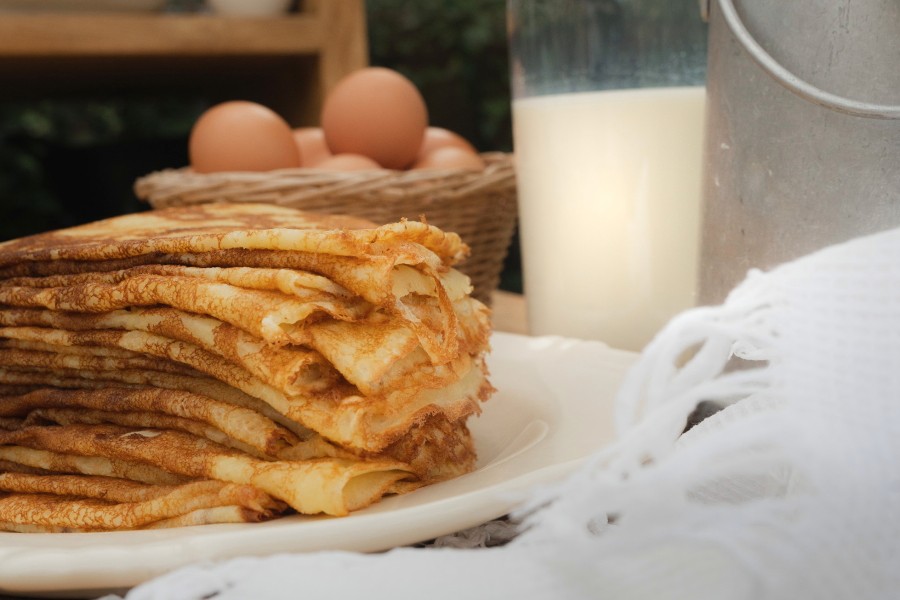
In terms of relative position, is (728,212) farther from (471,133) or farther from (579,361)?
(471,133)

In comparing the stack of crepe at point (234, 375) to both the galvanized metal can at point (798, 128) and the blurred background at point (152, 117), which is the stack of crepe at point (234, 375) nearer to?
the galvanized metal can at point (798, 128)

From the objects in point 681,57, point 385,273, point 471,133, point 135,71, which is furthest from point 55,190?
point 385,273

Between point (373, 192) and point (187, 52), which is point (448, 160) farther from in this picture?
point (187, 52)

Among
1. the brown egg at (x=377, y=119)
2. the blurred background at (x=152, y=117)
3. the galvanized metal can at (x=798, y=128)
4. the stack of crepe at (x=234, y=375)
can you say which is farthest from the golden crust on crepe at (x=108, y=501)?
the blurred background at (x=152, y=117)

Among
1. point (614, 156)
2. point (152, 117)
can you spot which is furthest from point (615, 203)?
point (152, 117)

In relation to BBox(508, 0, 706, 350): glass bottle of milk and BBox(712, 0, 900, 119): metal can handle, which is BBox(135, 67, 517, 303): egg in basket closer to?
BBox(508, 0, 706, 350): glass bottle of milk

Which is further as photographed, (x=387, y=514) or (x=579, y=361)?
(x=579, y=361)
